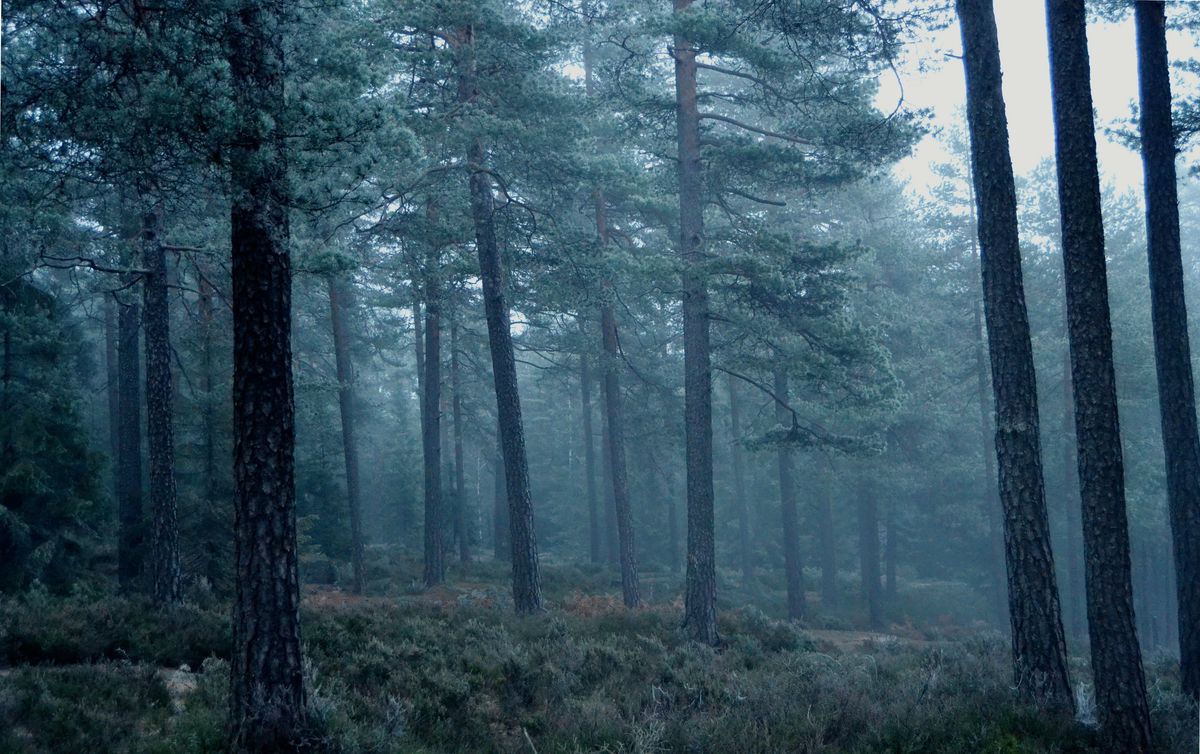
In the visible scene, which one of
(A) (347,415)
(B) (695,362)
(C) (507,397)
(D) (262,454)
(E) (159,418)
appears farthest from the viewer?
(A) (347,415)

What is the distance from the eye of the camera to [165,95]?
6.73 metres

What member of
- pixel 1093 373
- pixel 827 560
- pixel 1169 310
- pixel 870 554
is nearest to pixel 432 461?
pixel 870 554

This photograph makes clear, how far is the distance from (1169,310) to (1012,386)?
3.17 metres

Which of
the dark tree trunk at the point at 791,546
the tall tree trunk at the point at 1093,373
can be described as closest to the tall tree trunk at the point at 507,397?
the tall tree trunk at the point at 1093,373

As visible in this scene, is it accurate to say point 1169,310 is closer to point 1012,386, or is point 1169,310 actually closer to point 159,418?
point 1012,386

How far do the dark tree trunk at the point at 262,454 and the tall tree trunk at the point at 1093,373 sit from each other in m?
6.75

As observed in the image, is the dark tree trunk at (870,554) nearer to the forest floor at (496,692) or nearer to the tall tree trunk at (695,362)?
the forest floor at (496,692)

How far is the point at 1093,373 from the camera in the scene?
8.14 m

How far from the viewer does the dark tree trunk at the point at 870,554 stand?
30.8m

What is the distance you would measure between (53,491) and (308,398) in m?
7.33

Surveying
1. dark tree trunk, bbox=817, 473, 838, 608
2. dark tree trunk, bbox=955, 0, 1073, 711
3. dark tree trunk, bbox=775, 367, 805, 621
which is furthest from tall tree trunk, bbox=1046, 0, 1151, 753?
dark tree trunk, bbox=817, 473, 838, 608

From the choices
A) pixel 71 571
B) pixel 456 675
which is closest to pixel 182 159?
pixel 456 675

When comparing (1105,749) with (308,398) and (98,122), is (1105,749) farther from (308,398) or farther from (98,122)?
(308,398)

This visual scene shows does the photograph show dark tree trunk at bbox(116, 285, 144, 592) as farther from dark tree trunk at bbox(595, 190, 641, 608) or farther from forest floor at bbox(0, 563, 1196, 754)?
dark tree trunk at bbox(595, 190, 641, 608)
